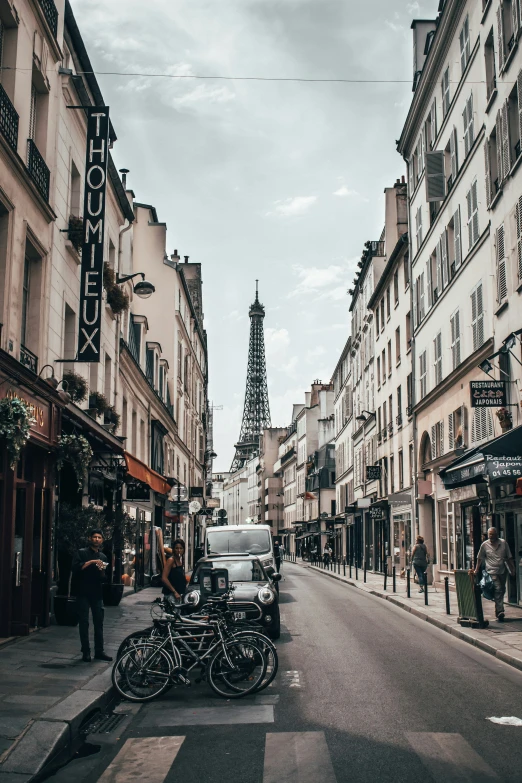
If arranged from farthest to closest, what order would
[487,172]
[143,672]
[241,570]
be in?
[487,172] → [241,570] → [143,672]

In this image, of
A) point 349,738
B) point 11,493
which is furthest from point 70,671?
point 349,738

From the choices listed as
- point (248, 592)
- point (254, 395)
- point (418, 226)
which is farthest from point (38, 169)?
point (254, 395)

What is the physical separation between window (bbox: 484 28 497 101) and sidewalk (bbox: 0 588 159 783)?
53.9 ft

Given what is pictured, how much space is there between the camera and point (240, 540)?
66.5 feet

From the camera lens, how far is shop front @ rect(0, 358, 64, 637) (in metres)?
12.4

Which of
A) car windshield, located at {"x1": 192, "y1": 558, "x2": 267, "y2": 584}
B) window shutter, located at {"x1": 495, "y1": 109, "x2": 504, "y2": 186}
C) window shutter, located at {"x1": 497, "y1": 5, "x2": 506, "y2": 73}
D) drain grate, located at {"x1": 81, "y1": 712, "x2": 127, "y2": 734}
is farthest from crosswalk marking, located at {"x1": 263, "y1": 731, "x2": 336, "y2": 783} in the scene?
window shutter, located at {"x1": 497, "y1": 5, "x2": 506, "y2": 73}

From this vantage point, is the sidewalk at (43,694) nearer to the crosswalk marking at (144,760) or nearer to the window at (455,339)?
the crosswalk marking at (144,760)

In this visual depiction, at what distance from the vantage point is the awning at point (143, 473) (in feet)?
62.2

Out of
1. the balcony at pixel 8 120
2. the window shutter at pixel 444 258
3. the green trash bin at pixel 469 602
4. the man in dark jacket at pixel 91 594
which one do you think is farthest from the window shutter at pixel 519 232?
the man in dark jacket at pixel 91 594

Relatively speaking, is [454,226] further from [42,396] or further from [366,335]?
[366,335]

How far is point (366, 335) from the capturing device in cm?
4972

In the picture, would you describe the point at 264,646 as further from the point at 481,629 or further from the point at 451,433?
the point at 451,433

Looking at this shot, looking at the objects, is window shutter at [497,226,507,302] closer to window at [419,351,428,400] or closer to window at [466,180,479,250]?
window at [466,180,479,250]

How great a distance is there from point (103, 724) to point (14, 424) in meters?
4.82
